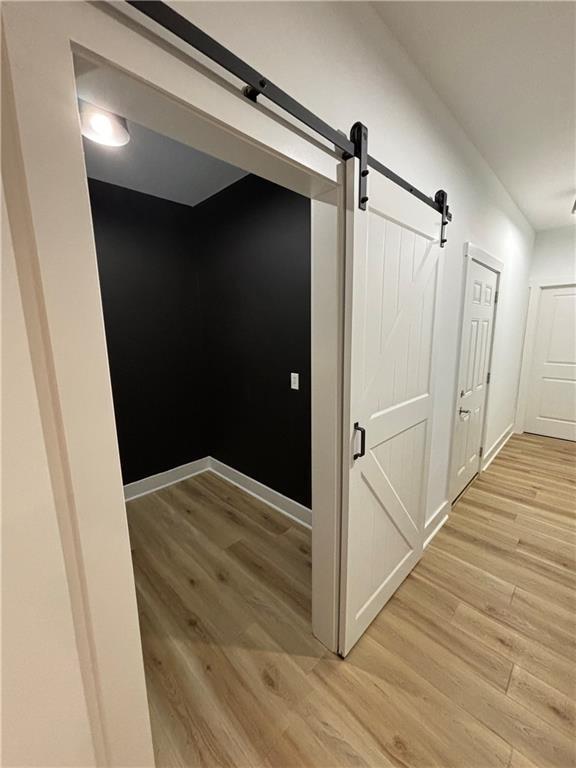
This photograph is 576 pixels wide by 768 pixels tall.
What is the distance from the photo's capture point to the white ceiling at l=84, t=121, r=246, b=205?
191 cm

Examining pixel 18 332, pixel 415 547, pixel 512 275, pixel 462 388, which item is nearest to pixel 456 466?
pixel 462 388

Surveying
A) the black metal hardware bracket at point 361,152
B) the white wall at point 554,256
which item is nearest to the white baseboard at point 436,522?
the black metal hardware bracket at point 361,152

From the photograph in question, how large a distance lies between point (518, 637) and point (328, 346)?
1.78m

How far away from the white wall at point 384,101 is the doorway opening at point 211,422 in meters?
0.49

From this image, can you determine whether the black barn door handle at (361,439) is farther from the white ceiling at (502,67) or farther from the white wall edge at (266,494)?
the white ceiling at (502,67)

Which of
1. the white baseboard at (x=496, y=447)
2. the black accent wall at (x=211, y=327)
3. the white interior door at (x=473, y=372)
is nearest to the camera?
the black accent wall at (x=211, y=327)

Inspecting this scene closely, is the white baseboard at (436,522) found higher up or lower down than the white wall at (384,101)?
lower down

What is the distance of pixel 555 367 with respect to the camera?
411 cm

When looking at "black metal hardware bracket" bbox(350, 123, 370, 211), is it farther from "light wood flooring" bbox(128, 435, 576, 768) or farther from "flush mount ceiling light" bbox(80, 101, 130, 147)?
"light wood flooring" bbox(128, 435, 576, 768)

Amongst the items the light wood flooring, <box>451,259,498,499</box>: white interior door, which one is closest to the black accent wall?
the light wood flooring

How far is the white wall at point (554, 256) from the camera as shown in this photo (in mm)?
3770

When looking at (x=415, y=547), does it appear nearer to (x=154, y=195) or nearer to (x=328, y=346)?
(x=328, y=346)

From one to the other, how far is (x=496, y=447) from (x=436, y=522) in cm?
200

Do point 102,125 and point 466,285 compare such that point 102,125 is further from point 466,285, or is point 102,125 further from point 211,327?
point 466,285
